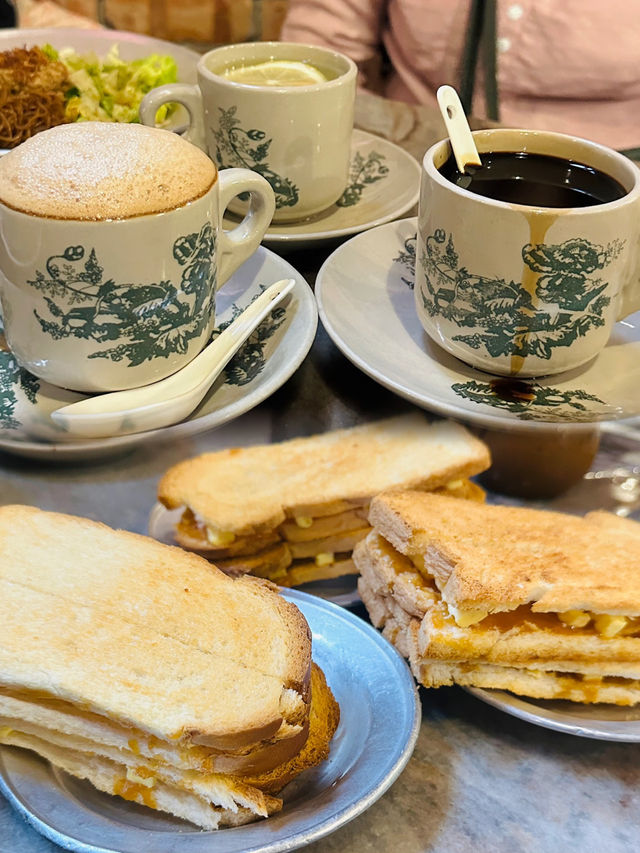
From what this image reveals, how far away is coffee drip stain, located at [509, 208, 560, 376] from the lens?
1.55 ft

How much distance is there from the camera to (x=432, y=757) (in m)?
0.54

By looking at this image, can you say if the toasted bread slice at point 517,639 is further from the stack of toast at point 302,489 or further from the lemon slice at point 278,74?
the lemon slice at point 278,74

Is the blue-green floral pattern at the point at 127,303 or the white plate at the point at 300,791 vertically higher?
the blue-green floral pattern at the point at 127,303

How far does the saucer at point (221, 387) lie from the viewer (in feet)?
1.64

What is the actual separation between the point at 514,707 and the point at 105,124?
466 millimetres

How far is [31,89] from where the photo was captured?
88cm

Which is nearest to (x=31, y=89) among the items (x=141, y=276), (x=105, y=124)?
(x=105, y=124)

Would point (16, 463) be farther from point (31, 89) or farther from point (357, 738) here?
point (31, 89)

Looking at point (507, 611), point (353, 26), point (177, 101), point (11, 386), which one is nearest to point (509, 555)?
point (507, 611)

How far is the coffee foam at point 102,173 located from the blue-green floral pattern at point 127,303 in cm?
3

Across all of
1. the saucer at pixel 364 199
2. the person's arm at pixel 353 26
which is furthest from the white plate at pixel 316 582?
the person's arm at pixel 353 26

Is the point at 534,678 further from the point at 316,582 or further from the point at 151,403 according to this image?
the point at 151,403

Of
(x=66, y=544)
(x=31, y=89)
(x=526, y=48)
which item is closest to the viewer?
(x=66, y=544)

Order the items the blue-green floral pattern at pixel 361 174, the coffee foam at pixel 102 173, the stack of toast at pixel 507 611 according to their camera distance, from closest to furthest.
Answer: the coffee foam at pixel 102 173 < the stack of toast at pixel 507 611 < the blue-green floral pattern at pixel 361 174
